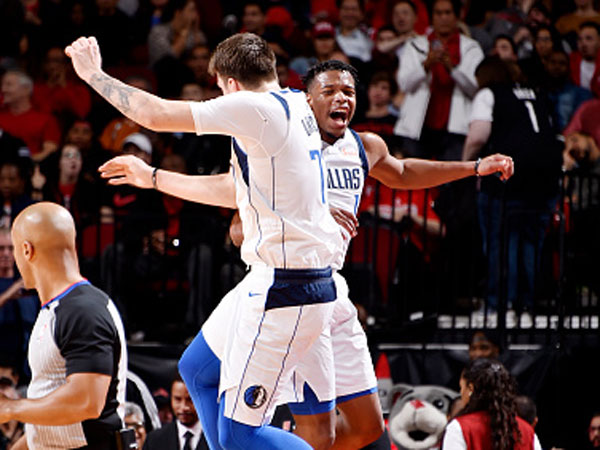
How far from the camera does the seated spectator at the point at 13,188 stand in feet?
26.8

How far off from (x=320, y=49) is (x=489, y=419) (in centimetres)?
488

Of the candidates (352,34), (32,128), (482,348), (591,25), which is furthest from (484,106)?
(32,128)

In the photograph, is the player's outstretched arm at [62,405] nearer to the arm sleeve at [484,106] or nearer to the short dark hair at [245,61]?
the short dark hair at [245,61]

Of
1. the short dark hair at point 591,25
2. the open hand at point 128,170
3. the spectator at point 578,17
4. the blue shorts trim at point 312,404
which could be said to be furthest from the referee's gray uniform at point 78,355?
the spectator at point 578,17

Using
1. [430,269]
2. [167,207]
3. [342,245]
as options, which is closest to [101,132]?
[167,207]

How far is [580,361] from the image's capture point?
8070mm

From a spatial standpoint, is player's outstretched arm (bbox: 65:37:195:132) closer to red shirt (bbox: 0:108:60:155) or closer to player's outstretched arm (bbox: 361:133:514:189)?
player's outstretched arm (bbox: 361:133:514:189)

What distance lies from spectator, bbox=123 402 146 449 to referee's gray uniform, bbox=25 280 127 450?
2.73 metres

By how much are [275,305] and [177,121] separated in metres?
0.86

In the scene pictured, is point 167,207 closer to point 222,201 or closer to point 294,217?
point 222,201

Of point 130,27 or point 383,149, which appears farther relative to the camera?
point 130,27

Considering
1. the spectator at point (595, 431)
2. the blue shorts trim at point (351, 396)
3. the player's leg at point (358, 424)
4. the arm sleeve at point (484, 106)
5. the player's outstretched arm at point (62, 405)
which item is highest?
the arm sleeve at point (484, 106)

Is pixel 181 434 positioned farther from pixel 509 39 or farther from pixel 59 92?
pixel 509 39

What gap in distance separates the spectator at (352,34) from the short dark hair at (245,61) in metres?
6.21
